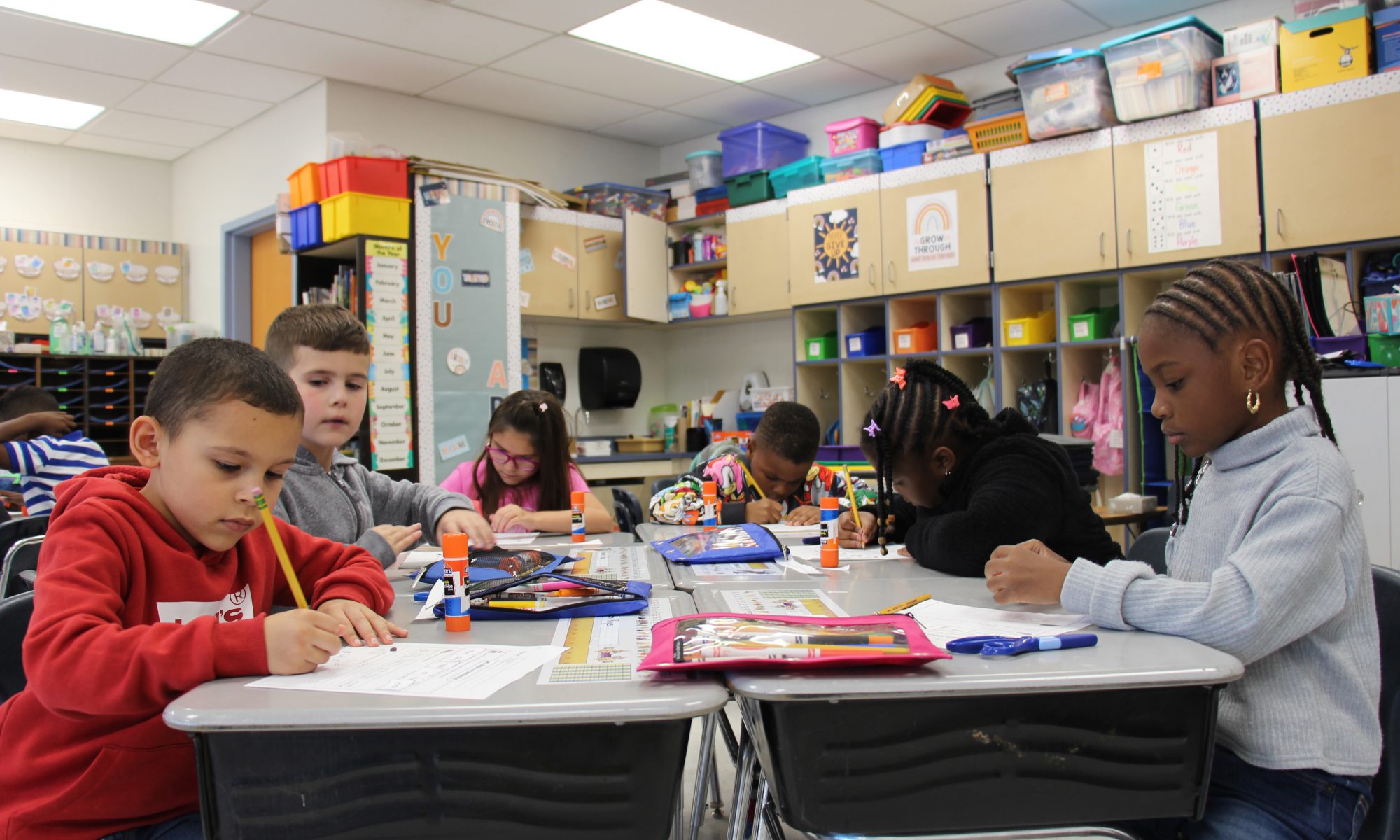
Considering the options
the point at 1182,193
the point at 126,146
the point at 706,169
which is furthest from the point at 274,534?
the point at 126,146

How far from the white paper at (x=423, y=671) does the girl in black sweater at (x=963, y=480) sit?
0.85 m

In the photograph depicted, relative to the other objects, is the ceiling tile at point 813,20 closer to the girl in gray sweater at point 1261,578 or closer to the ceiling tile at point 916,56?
the ceiling tile at point 916,56

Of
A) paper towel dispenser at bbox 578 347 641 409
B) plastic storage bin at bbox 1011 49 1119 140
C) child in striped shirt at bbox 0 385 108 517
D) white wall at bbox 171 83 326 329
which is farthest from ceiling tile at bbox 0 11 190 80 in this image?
plastic storage bin at bbox 1011 49 1119 140

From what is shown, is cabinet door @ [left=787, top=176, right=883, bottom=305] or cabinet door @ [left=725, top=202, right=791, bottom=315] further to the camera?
cabinet door @ [left=725, top=202, right=791, bottom=315]

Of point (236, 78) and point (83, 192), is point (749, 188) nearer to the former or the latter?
point (236, 78)

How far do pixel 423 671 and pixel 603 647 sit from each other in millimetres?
214

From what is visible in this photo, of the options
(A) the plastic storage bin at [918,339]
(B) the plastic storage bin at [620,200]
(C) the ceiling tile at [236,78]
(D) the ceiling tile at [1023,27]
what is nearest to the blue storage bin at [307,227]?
(C) the ceiling tile at [236,78]

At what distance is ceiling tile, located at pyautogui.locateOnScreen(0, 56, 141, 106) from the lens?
16.3ft

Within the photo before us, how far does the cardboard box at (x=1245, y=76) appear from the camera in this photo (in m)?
3.69

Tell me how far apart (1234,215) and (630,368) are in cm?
364

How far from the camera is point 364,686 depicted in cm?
98

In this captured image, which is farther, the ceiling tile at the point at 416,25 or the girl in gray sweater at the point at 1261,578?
the ceiling tile at the point at 416,25

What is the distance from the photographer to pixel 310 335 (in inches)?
75.9

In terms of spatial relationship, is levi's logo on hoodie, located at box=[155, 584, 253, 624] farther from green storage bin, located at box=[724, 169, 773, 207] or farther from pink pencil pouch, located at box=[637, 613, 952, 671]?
green storage bin, located at box=[724, 169, 773, 207]
